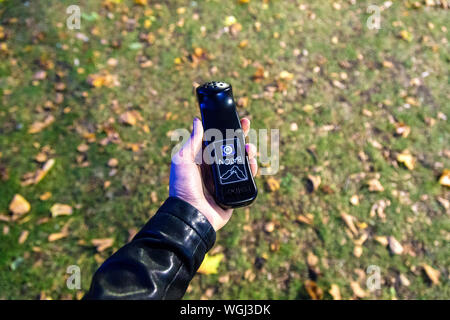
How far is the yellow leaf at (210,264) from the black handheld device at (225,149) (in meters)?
0.84

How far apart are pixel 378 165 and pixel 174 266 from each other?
2747 mm

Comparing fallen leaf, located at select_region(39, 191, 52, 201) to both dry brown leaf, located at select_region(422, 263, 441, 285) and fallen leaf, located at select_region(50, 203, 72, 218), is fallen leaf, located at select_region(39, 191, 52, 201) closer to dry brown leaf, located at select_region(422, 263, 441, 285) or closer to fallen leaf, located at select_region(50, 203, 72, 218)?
fallen leaf, located at select_region(50, 203, 72, 218)

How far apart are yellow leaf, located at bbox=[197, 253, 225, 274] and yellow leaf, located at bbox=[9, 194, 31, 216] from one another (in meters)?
1.80

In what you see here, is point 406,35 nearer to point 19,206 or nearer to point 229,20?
point 229,20

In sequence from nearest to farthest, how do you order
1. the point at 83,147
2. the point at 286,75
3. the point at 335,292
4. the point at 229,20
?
the point at 335,292, the point at 83,147, the point at 286,75, the point at 229,20

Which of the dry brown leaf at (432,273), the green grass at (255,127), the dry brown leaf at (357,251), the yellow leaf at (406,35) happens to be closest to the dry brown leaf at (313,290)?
the green grass at (255,127)

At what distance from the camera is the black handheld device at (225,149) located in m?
2.28

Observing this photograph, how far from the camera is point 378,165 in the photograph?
137 inches

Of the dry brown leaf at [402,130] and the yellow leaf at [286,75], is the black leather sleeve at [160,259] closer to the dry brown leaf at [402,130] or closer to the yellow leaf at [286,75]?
the yellow leaf at [286,75]

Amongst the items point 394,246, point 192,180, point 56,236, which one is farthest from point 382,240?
point 56,236

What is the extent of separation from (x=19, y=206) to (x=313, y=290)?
114 inches

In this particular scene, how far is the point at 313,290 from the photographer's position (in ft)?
9.07
